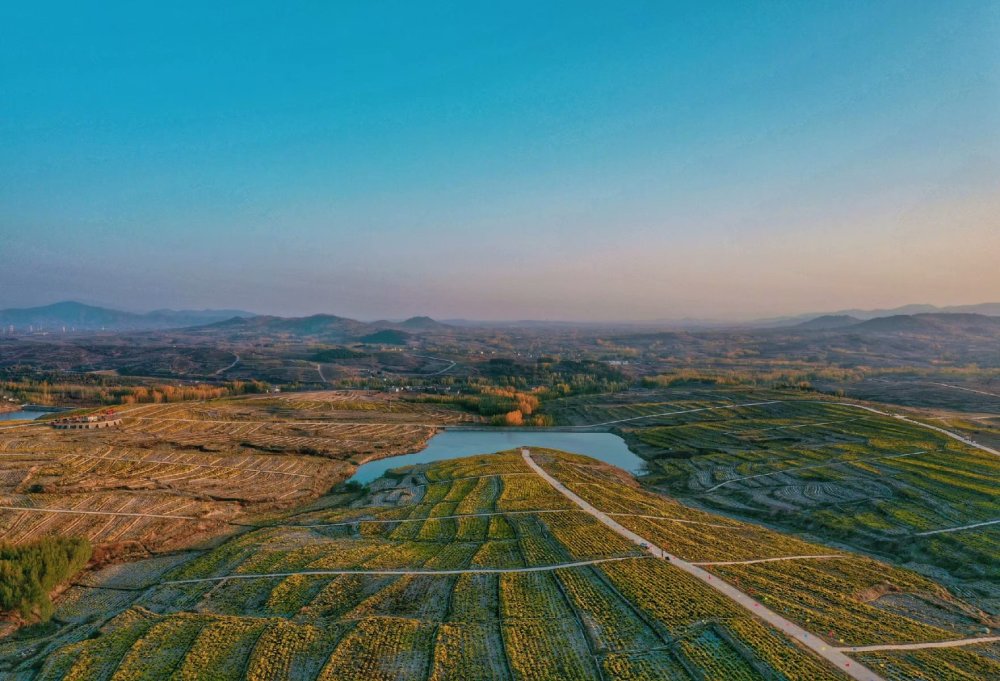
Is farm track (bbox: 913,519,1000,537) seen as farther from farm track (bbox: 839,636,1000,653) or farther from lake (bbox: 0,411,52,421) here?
lake (bbox: 0,411,52,421)

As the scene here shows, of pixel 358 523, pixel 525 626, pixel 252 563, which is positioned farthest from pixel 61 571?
pixel 525 626

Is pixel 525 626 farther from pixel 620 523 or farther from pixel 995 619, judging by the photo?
pixel 995 619

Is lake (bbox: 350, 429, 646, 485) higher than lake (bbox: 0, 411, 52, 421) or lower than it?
lower

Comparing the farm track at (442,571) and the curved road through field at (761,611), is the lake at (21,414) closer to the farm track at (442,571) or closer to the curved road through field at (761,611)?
the farm track at (442,571)

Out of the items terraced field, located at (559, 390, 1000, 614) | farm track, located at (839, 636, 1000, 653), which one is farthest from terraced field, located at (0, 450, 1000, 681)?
terraced field, located at (559, 390, 1000, 614)

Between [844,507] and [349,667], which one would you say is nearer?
[349,667]

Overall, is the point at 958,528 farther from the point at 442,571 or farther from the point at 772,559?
the point at 442,571

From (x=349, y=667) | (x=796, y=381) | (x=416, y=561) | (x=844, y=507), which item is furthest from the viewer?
(x=796, y=381)
